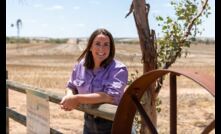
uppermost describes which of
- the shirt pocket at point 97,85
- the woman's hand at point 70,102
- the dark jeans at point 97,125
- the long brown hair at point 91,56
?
the long brown hair at point 91,56

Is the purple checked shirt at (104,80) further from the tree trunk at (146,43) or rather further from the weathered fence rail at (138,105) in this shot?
the tree trunk at (146,43)

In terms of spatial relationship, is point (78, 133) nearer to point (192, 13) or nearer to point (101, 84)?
point (192, 13)

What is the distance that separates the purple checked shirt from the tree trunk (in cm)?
130

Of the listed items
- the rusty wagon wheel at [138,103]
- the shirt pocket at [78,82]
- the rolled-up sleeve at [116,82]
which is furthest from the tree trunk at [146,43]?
the rusty wagon wheel at [138,103]

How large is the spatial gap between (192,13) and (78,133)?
5.62m

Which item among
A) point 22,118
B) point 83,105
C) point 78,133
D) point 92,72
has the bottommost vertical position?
point 78,133

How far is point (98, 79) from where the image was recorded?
10.7 feet

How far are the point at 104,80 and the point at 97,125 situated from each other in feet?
1.25

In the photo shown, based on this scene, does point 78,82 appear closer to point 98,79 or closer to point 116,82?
point 98,79

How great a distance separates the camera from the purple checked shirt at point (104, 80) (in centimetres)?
314

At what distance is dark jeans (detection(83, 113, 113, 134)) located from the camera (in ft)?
10.9

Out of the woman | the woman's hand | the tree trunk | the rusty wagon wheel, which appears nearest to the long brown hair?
the woman

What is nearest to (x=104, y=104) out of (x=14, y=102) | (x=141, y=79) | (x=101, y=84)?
(x=101, y=84)
